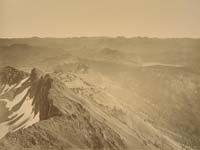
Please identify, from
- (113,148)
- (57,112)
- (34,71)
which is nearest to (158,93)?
(113,148)

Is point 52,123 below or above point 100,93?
below

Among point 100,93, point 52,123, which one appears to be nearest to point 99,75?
point 100,93

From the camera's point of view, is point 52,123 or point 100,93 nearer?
point 52,123

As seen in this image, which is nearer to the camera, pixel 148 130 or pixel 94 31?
pixel 148 130

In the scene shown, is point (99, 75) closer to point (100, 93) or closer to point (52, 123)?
point (100, 93)

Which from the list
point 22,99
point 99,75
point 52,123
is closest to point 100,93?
point 99,75

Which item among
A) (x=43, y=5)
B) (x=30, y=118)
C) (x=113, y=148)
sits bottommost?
(x=113, y=148)

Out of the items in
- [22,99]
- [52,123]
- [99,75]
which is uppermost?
[99,75]

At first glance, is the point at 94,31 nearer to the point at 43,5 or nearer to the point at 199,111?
the point at 43,5
